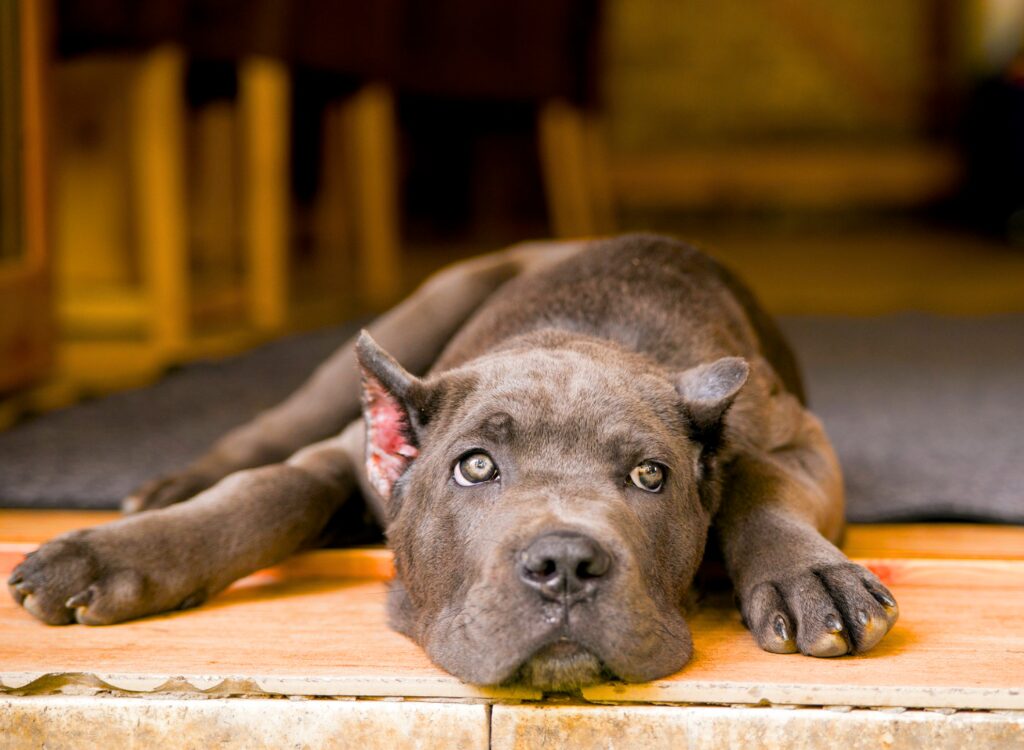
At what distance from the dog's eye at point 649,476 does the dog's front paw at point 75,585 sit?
77 cm

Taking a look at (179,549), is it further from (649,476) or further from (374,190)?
(374,190)

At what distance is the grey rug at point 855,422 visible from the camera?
2844 millimetres

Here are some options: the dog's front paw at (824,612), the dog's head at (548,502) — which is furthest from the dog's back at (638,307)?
the dog's front paw at (824,612)

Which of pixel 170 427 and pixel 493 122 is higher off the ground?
pixel 493 122

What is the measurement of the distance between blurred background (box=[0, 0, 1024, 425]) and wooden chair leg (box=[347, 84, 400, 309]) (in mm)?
18

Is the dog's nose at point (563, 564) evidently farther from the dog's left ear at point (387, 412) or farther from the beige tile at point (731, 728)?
the dog's left ear at point (387, 412)

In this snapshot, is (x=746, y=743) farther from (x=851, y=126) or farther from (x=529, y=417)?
(x=851, y=126)

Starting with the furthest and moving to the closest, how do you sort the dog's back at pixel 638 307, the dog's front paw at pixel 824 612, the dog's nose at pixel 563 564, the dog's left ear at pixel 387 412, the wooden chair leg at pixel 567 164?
the wooden chair leg at pixel 567 164 → the dog's back at pixel 638 307 → the dog's left ear at pixel 387 412 → the dog's front paw at pixel 824 612 → the dog's nose at pixel 563 564

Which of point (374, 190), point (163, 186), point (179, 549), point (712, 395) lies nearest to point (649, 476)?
point (712, 395)

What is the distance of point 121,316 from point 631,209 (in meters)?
8.35

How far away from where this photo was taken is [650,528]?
1804 millimetres

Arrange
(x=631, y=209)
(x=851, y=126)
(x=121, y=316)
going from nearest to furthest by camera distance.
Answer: (x=121, y=316), (x=631, y=209), (x=851, y=126)

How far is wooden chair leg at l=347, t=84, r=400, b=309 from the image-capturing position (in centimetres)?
623

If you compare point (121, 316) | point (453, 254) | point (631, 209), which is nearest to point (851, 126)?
point (631, 209)
